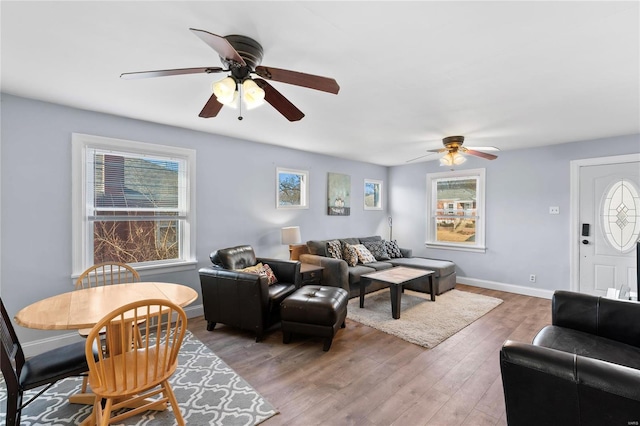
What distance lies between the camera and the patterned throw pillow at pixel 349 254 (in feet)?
16.3

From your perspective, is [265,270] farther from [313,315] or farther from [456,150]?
[456,150]

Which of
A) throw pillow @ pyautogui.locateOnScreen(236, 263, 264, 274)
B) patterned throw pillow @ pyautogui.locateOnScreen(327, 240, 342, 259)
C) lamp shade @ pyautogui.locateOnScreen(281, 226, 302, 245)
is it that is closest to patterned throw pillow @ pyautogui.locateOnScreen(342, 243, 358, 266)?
patterned throw pillow @ pyautogui.locateOnScreen(327, 240, 342, 259)

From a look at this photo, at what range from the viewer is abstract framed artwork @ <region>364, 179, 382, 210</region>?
21.2 feet

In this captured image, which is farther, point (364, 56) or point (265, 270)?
point (265, 270)

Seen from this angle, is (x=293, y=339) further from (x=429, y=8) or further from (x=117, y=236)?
(x=429, y=8)

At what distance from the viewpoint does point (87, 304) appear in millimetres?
1969

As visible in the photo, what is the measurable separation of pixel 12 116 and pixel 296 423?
360cm

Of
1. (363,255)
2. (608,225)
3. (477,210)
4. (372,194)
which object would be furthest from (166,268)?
(608,225)

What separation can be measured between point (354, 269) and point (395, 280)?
0.98 m

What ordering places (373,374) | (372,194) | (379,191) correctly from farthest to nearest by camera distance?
(379,191), (372,194), (373,374)

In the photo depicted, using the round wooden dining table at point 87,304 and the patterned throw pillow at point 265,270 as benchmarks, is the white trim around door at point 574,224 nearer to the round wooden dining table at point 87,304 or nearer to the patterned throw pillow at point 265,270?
the patterned throw pillow at point 265,270

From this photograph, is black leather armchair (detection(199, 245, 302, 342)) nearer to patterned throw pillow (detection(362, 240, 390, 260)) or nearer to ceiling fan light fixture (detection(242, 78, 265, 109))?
ceiling fan light fixture (detection(242, 78, 265, 109))

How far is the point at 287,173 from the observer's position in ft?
16.3

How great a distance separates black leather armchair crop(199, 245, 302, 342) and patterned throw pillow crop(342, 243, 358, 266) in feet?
5.13
